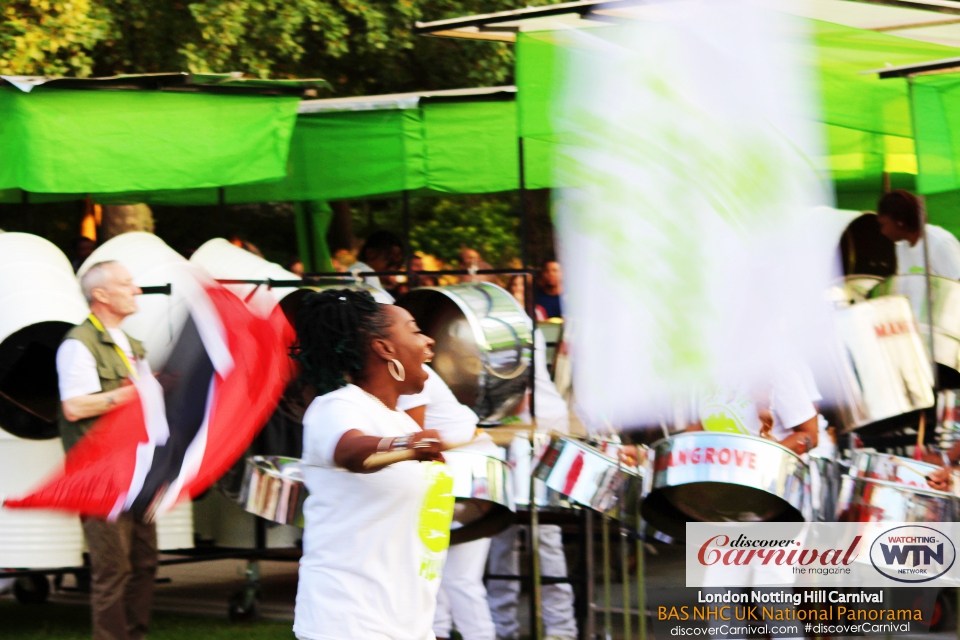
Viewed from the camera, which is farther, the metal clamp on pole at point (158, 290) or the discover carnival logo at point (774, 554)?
the metal clamp on pole at point (158, 290)

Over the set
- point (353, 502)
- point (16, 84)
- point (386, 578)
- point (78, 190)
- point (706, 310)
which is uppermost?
point (16, 84)

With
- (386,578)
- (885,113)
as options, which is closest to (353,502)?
(386,578)

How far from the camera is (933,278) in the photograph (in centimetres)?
449

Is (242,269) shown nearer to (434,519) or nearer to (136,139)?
(136,139)

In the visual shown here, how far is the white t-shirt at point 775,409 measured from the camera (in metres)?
3.93

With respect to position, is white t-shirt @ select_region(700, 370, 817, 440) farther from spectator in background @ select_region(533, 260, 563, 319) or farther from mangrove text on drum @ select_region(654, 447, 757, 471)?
spectator in background @ select_region(533, 260, 563, 319)

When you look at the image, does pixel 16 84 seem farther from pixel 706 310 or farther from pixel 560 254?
pixel 706 310

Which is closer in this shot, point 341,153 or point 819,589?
point 819,589

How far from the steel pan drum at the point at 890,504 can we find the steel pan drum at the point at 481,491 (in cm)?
106

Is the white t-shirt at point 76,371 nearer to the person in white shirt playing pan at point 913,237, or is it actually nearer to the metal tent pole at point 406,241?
the metal tent pole at point 406,241

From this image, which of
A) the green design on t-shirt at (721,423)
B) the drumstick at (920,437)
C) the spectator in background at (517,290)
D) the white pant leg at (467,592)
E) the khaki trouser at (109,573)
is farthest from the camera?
the spectator in background at (517,290)

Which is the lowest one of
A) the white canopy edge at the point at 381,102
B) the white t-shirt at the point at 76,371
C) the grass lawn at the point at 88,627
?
the grass lawn at the point at 88,627

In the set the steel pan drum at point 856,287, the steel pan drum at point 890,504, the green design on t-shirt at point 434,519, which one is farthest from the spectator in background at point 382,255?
the green design on t-shirt at point 434,519

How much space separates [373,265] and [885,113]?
8.85 feet
